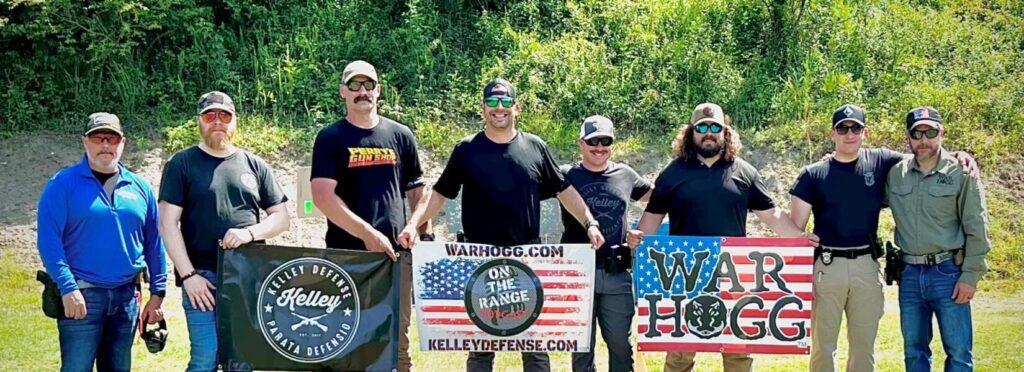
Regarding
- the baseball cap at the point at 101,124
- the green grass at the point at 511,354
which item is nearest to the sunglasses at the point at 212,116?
the baseball cap at the point at 101,124

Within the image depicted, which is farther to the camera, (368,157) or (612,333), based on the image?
(612,333)

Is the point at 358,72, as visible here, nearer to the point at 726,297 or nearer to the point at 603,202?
the point at 603,202

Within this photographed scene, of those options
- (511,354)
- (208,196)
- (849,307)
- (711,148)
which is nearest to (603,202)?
(711,148)

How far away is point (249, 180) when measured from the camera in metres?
6.84

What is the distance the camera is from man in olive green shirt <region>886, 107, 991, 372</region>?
7238 mm

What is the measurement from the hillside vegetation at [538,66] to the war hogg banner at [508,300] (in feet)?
32.7

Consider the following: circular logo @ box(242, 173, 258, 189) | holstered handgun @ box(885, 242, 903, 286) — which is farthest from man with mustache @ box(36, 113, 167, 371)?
holstered handgun @ box(885, 242, 903, 286)

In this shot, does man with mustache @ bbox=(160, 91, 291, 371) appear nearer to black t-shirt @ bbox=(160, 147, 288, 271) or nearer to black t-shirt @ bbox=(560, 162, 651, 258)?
black t-shirt @ bbox=(160, 147, 288, 271)

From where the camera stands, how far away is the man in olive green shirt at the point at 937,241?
724 cm

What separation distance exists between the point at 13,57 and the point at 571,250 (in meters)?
15.4

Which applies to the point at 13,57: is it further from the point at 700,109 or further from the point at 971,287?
the point at 971,287

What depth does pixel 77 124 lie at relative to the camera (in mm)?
18641

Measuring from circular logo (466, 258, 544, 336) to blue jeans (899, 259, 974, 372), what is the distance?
108 inches

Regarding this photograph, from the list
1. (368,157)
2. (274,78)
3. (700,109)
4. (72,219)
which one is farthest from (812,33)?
(72,219)
